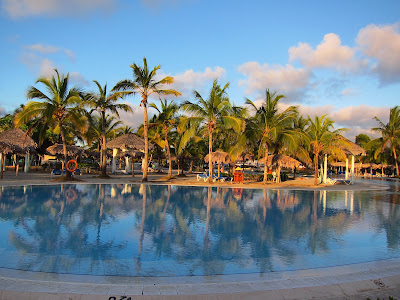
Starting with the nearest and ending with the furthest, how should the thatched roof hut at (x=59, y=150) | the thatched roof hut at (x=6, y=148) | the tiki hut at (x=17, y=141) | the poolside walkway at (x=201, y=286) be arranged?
1. the poolside walkway at (x=201, y=286)
2. the thatched roof hut at (x=6, y=148)
3. the tiki hut at (x=17, y=141)
4. the thatched roof hut at (x=59, y=150)

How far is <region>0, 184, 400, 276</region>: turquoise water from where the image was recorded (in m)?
4.85

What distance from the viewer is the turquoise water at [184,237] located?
485cm

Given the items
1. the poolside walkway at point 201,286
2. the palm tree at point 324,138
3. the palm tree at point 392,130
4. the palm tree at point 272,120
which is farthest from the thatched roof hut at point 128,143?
the palm tree at point 392,130

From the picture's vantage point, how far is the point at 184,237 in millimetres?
6691

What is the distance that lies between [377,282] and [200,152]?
32.2 metres

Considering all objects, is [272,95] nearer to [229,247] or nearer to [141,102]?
[141,102]

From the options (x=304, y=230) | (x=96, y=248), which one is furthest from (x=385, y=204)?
(x=96, y=248)

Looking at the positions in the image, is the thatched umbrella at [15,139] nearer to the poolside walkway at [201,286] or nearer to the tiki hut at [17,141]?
the tiki hut at [17,141]

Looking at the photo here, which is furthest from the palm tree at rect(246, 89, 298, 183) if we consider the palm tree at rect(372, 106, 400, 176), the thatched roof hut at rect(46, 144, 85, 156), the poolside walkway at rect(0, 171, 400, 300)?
the palm tree at rect(372, 106, 400, 176)

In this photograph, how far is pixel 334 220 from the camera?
9.24 metres

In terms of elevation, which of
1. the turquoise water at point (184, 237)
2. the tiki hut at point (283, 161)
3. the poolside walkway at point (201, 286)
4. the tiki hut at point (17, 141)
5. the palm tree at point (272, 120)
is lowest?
the turquoise water at point (184, 237)

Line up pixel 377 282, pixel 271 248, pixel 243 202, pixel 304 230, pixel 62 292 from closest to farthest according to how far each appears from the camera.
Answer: pixel 62 292 → pixel 377 282 → pixel 271 248 → pixel 304 230 → pixel 243 202

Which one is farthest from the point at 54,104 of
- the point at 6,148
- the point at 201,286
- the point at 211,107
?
the point at 201,286

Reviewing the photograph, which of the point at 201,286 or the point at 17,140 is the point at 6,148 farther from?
the point at 201,286
